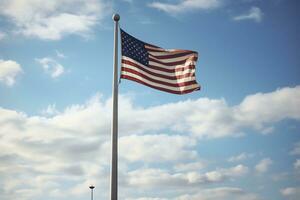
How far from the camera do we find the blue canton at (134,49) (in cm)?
2160

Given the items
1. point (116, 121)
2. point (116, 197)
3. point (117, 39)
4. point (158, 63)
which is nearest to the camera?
point (116, 197)

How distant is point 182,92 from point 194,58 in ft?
6.72

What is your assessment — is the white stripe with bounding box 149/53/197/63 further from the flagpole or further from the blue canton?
the flagpole

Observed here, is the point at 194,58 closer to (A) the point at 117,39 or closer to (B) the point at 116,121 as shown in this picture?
(A) the point at 117,39

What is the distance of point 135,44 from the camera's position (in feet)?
72.2

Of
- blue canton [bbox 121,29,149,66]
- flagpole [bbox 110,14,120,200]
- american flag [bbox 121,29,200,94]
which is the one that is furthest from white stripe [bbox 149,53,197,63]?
flagpole [bbox 110,14,120,200]

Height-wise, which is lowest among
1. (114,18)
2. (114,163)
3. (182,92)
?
(114,163)

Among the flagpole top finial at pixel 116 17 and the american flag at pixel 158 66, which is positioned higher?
the flagpole top finial at pixel 116 17

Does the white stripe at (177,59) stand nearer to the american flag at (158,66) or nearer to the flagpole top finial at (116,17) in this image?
the american flag at (158,66)

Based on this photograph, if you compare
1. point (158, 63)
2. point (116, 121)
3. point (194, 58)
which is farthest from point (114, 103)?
point (194, 58)

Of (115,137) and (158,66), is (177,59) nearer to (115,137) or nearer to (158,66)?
(158,66)

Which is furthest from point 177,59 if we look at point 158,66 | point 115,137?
point 115,137

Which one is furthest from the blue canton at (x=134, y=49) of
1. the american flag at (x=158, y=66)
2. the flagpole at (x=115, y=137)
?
the flagpole at (x=115, y=137)

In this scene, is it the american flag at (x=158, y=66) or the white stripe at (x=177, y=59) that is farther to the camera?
the white stripe at (x=177, y=59)
